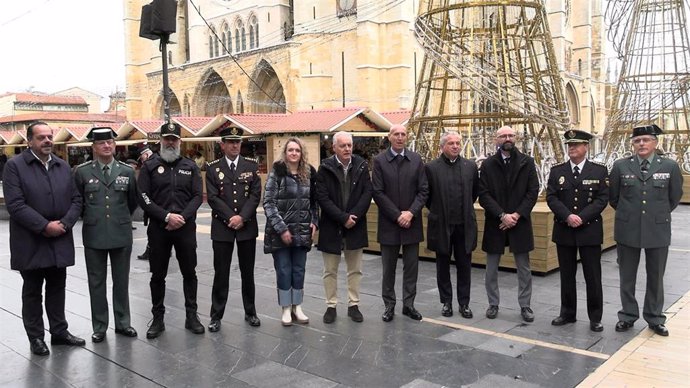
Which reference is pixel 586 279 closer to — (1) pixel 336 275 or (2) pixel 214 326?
(1) pixel 336 275

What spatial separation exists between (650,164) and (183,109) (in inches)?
1666

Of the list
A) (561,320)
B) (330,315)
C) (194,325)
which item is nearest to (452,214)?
(561,320)

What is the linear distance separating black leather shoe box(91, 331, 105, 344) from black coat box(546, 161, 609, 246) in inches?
169

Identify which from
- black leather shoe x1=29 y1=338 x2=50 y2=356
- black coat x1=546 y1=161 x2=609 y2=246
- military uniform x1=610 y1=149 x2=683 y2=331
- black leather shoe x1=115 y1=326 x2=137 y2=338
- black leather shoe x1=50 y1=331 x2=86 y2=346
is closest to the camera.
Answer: black leather shoe x1=29 y1=338 x2=50 y2=356

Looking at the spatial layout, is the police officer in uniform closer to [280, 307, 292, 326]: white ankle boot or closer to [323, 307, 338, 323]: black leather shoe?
[280, 307, 292, 326]: white ankle boot

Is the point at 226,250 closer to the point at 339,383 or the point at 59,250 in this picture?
the point at 59,250

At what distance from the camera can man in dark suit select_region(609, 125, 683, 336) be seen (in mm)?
5238

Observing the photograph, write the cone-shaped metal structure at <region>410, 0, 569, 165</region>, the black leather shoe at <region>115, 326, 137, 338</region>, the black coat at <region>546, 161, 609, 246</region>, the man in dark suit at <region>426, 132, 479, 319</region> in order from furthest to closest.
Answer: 1. the cone-shaped metal structure at <region>410, 0, 569, 165</region>
2. the man in dark suit at <region>426, 132, 479, 319</region>
3. the black coat at <region>546, 161, 609, 246</region>
4. the black leather shoe at <region>115, 326, 137, 338</region>

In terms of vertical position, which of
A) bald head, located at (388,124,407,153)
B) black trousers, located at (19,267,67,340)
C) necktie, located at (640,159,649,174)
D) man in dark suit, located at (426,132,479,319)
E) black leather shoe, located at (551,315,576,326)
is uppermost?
bald head, located at (388,124,407,153)

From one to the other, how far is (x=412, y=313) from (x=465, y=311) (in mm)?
537

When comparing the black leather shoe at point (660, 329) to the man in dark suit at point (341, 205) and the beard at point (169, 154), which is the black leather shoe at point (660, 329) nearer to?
the man in dark suit at point (341, 205)

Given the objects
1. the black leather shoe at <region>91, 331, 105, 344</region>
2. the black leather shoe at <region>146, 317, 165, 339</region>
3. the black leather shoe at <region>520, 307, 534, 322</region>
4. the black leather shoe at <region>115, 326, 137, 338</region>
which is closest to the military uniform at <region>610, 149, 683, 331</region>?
the black leather shoe at <region>520, 307, 534, 322</region>

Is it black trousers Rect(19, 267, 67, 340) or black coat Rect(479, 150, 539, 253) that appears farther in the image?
black coat Rect(479, 150, 539, 253)

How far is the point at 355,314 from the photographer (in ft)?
18.9
